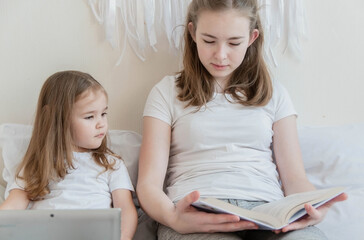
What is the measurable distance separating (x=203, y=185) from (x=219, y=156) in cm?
10

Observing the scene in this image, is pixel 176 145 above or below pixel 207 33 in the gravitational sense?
below

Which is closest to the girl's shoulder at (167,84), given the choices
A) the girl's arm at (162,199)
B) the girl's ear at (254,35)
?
the girl's arm at (162,199)

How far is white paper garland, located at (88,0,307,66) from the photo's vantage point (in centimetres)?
141

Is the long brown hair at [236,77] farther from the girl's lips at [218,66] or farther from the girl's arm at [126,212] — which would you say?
the girl's arm at [126,212]

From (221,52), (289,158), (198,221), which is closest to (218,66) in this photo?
(221,52)

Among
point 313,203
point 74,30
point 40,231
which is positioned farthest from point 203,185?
point 74,30

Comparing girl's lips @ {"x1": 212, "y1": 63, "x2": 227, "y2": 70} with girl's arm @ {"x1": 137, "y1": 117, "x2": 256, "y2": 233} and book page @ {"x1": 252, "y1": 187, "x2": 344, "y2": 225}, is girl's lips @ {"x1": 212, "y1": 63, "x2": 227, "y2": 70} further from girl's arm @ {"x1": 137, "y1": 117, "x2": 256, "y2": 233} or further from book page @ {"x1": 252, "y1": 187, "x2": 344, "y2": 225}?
book page @ {"x1": 252, "y1": 187, "x2": 344, "y2": 225}

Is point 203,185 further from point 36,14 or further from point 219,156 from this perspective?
point 36,14

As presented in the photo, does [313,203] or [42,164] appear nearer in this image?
[313,203]

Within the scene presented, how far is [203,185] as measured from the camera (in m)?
1.14

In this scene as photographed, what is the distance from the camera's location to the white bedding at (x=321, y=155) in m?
1.20

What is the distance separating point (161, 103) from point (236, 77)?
233 millimetres

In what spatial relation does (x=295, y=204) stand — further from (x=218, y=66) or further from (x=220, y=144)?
(x=218, y=66)

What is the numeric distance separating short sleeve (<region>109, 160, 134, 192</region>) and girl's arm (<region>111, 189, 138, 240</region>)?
0.4 inches
